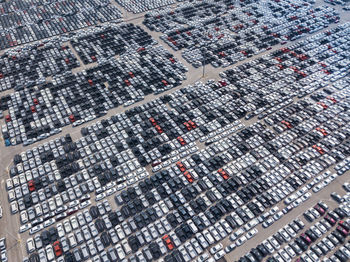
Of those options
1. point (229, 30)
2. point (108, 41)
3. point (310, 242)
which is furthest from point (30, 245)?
point (229, 30)

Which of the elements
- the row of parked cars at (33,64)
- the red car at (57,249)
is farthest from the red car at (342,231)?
the row of parked cars at (33,64)

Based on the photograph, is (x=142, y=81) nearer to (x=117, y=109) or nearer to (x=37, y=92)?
(x=117, y=109)

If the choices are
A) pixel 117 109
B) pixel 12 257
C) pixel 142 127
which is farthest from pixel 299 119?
pixel 12 257

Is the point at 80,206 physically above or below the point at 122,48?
below

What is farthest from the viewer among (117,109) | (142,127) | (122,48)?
(122,48)

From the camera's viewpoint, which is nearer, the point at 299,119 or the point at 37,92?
the point at 299,119

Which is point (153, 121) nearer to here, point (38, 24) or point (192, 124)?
point (192, 124)

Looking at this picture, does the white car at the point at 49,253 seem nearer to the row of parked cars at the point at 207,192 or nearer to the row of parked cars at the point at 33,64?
the row of parked cars at the point at 207,192
